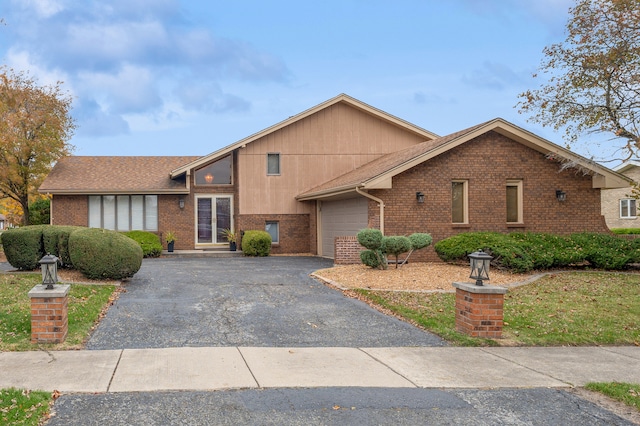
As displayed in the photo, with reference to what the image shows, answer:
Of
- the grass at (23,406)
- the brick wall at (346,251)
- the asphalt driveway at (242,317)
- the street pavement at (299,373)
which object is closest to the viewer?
the grass at (23,406)

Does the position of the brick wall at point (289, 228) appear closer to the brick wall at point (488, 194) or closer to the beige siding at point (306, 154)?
the beige siding at point (306, 154)

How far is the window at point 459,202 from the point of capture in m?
18.1

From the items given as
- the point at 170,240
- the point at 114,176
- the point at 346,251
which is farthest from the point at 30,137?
the point at 346,251

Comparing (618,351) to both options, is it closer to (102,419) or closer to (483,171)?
(102,419)

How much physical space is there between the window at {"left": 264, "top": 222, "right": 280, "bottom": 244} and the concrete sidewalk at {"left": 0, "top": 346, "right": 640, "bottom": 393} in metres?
16.6

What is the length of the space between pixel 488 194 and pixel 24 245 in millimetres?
13856

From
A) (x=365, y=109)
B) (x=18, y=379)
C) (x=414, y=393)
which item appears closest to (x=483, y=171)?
(x=365, y=109)

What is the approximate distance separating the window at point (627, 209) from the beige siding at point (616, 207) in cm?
21

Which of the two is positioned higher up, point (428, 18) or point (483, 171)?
point (428, 18)

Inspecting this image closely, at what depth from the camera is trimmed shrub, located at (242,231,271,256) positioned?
2234 cm

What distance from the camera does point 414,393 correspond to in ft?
18.4

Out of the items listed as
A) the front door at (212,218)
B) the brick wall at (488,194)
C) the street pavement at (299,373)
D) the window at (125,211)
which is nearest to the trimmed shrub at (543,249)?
the brick wall at (488,194)

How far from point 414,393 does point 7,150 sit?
90.1 ft

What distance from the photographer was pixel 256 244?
22.4m
